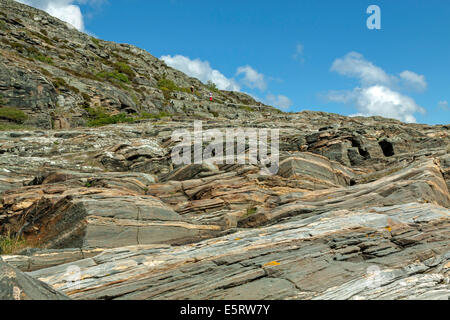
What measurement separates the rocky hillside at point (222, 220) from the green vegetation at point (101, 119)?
1223 centimetres

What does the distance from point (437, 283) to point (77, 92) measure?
200 feet

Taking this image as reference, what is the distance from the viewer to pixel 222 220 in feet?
58.5

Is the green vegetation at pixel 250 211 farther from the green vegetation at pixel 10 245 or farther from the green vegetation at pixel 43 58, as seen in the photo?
the green vegetation at pixel 43 58

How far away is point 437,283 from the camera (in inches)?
356

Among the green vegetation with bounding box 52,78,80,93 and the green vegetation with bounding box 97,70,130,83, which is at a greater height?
the green vegetation with bounding box 97,70,130,83

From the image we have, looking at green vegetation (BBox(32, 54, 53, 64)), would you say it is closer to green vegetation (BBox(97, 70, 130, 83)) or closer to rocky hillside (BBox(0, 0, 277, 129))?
rocky hillside (BBox(0, 0, 277, 129))

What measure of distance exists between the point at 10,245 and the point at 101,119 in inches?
1563

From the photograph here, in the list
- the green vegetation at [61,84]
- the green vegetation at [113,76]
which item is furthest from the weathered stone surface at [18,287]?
the green vegetation at [113,76]

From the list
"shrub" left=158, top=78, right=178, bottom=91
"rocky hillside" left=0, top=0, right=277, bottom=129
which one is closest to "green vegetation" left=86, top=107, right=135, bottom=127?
"rocky hillside" left=0, top=0, right=277, bottom=129

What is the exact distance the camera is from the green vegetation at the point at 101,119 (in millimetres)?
50625

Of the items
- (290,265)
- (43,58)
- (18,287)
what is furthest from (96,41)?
(18,287)

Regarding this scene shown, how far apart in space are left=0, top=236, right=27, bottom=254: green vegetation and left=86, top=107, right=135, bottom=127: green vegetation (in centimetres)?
3562

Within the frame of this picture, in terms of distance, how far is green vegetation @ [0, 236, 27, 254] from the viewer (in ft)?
45.1

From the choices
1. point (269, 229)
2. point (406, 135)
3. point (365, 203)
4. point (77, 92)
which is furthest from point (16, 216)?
point (77, 92)
